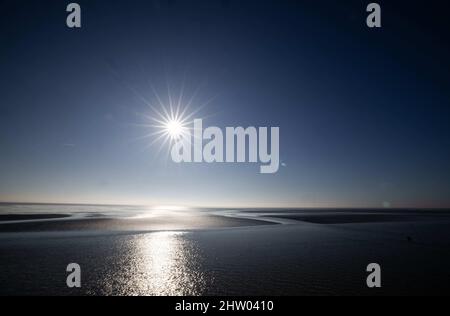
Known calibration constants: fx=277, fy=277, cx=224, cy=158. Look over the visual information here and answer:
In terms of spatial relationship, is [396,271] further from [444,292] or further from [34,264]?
[34,264]

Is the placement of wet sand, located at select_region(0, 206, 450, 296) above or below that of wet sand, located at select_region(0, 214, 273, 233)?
above

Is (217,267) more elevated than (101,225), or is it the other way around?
(217,267)

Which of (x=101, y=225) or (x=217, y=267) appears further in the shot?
(x=101, y=225)

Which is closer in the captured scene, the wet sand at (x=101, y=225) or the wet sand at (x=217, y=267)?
the wet sand at (x=217, y=267)

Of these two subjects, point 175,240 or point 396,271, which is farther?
point 175,240

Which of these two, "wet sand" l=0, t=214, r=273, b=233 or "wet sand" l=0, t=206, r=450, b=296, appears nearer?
"wet sand" l=0, t=206, r=450, b=296

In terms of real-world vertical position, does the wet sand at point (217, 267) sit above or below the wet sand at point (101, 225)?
above
